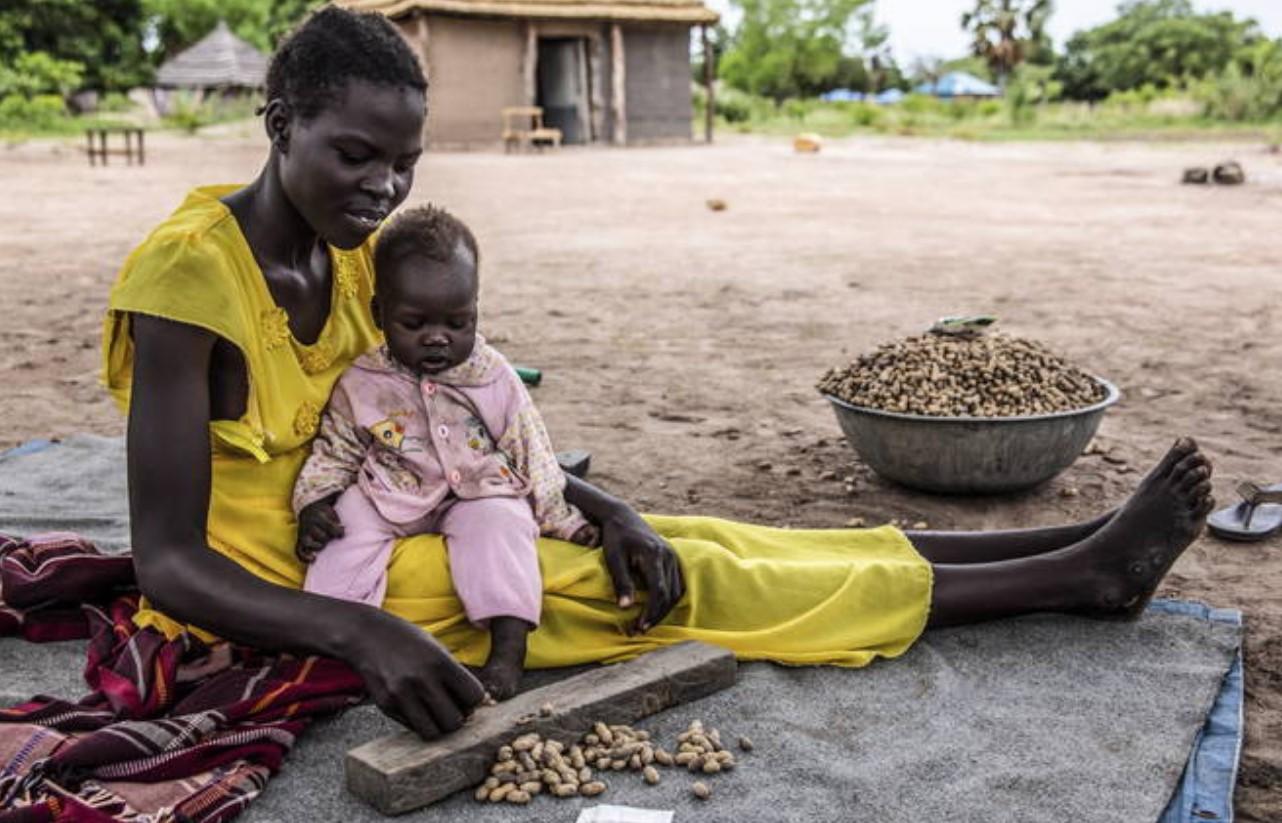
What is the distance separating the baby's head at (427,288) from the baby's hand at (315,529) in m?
0.33

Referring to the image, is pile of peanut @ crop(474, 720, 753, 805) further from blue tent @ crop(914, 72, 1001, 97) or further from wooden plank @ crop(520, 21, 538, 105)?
blue tent @ crop(914, 72, 1001, 97)

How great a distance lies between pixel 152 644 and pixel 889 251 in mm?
7793

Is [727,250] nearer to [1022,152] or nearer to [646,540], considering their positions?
[646,540]

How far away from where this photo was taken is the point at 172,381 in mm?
2111

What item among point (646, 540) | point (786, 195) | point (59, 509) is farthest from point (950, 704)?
point (786, 195)

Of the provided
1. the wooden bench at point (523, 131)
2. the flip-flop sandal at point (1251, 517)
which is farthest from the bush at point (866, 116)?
the flip-flop sandal at point (1251, 517)

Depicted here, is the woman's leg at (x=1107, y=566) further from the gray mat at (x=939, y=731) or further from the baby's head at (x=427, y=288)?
the baby's head at (x=427, y=288)

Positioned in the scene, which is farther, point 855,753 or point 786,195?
point 786,195

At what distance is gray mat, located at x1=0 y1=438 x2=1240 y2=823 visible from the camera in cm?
208

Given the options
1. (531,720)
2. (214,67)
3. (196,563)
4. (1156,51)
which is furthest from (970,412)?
(1156,51)

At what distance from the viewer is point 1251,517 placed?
3.51m

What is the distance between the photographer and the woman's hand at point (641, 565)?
2.47 metres

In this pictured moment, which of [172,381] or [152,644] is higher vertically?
[172,381]

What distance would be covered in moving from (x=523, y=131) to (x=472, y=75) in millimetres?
1296
